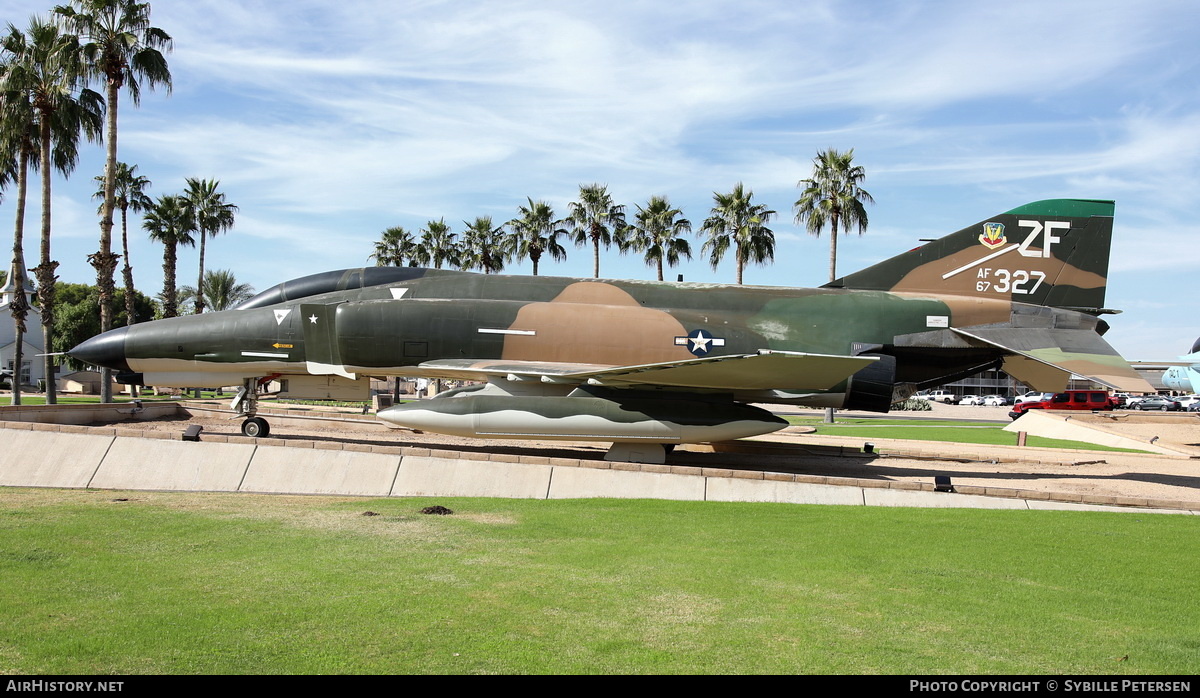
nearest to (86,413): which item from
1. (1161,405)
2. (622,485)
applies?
(622,485)

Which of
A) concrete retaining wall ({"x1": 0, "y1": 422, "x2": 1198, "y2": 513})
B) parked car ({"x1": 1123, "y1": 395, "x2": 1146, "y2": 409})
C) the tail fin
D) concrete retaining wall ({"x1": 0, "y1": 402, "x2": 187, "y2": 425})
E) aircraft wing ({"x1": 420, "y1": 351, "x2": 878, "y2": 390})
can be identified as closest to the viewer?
concrete retaining wall ({"x1": 0, "y1": 422, "x2": 1198, "y2": 513})

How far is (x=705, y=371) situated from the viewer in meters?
14.9

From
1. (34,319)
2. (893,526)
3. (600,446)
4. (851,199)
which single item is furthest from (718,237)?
(34,319)

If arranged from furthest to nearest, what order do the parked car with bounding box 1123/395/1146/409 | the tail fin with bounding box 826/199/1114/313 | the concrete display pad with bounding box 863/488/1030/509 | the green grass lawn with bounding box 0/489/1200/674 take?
the parked car with bounding box 1123/395/1146/409, the tail fin with bounding box 826/199/1114/313, the concrete display pad with bounding box 863/488/1030/509, the green grass lawn with bounding box 0/489/1200/674

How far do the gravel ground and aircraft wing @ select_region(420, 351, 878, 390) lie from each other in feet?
4.78

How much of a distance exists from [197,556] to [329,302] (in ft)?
33.3

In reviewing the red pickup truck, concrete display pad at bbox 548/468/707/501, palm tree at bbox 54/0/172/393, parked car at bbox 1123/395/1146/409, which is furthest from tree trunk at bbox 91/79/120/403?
parked car at bbox 1123/395/1146/409

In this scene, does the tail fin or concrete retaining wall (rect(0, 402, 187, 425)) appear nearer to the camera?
the tail fin

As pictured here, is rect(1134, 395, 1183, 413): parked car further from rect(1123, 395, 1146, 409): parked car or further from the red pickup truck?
the red pickup truck

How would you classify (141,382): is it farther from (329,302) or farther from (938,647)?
(938,647)

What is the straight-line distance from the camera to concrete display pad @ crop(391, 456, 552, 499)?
1298cm

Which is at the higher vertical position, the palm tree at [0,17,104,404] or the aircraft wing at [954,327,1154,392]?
→ the palm tree at [0,17,104,404]

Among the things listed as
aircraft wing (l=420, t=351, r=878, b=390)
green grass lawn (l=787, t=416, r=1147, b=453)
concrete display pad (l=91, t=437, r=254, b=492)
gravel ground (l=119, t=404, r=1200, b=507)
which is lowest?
green grass lawn (l=787, t=416, r=1147, b=453)

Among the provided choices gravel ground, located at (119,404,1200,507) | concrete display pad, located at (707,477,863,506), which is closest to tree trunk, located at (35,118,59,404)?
gravel ground, located at (119,404,1200,507)
